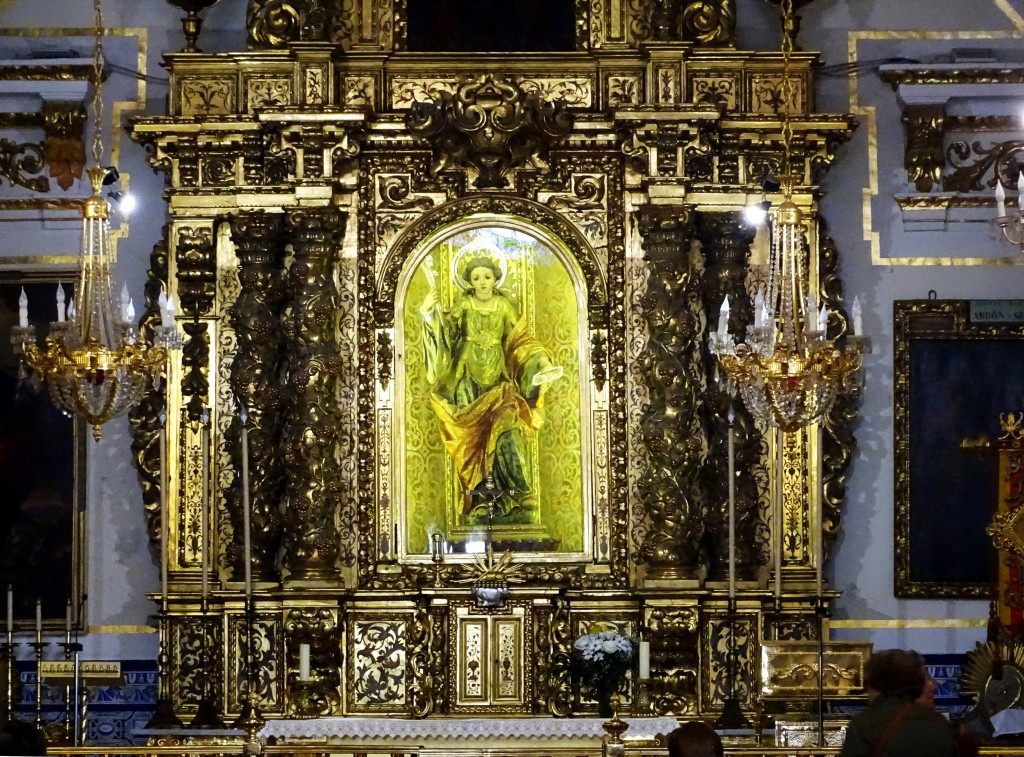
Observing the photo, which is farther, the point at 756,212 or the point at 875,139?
the point at 875,139

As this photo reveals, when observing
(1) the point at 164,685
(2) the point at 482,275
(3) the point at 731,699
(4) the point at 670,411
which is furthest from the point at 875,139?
(1) the point at 164,685

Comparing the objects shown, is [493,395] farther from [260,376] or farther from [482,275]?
[260,376]

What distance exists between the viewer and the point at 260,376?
13.9 meters

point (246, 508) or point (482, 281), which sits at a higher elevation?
point (482, 281)

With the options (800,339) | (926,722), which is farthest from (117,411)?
(926,722)

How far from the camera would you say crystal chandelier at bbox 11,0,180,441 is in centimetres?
1205

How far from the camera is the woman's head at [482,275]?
566 inches

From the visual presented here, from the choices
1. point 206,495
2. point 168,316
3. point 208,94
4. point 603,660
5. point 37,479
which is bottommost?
point 603,660

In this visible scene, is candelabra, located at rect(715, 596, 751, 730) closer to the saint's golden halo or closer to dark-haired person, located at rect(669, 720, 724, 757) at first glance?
the saint's golden halo

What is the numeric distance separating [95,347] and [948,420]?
5919 mm

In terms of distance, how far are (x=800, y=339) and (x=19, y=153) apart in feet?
19.9

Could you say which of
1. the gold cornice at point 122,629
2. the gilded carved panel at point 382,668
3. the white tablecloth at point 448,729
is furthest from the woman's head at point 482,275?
the gold cornice at point 122,629

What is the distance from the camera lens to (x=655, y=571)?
13.9 meters

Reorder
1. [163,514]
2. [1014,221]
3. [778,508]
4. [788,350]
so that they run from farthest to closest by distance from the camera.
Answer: [778,508] < [163,514] < [1014,221] < [788,350]
